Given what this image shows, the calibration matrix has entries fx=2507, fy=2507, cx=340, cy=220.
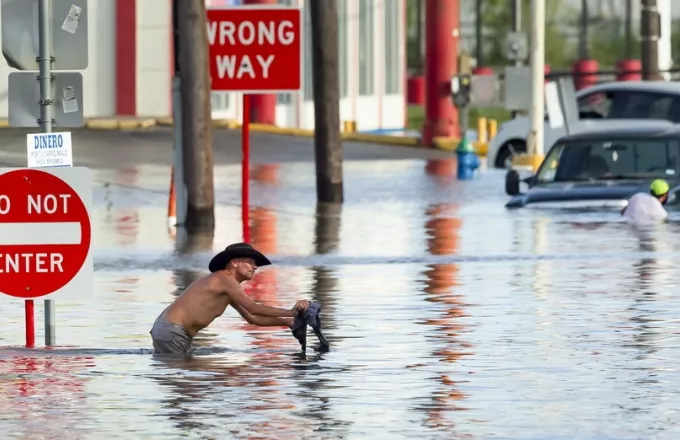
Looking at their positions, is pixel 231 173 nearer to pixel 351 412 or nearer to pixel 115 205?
pixel 115 205

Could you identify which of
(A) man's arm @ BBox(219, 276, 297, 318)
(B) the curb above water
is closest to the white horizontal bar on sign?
(A) man's arm @ BBox(219, 276, 297, 318)

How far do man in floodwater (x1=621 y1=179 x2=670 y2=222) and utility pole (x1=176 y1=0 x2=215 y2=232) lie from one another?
5.01 metres

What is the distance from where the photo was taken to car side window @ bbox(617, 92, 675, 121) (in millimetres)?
40094

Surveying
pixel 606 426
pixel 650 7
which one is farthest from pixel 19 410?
pixel 650 7

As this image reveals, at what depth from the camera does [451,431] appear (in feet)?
39.7

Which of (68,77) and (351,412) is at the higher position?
(68,77)

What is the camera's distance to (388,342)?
16531 millimetres

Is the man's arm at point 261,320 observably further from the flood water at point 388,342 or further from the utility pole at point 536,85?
the utility pole at point 536,85

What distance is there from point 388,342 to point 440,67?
3974 cm

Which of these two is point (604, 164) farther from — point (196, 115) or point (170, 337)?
point (170, 337)

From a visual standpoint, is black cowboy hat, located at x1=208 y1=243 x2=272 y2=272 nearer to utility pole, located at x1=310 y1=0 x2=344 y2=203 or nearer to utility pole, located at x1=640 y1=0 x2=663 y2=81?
utility pole, located at x1=310 y1=0 x2=344 y2=203

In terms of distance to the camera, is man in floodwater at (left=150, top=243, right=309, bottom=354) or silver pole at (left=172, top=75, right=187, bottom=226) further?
silver pole at (left=172, top=75, right=187, bottom=226)

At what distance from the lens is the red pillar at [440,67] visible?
55531 millimetres

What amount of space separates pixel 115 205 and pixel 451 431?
76.3ft
